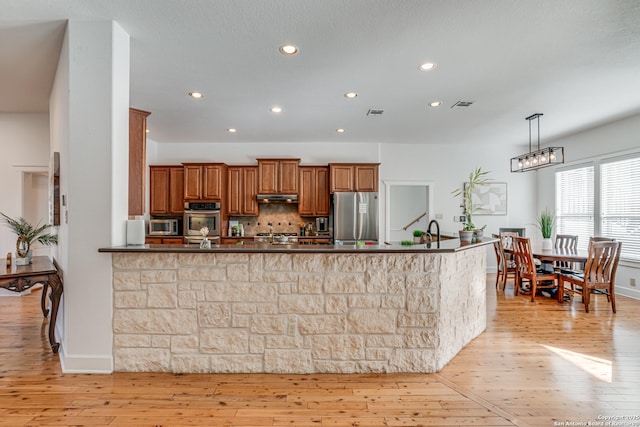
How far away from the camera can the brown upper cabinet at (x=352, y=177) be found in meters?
6.14

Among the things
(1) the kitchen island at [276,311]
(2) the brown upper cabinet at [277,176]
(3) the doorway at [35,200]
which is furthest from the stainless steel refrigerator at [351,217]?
(3) the doorway at [35,200]

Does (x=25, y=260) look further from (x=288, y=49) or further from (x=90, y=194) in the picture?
(x=288, y=49)

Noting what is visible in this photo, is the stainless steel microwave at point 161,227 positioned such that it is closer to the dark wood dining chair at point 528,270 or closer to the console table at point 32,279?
the console table at point 32,279

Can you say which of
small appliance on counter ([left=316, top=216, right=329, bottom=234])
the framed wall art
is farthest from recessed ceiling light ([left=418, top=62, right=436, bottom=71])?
the framed wall art

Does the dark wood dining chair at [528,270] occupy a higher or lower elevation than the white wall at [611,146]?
lower

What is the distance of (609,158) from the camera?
17.4 ft

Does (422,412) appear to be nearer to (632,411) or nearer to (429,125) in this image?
(632,411)

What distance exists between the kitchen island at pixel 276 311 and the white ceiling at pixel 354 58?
1773 millimetres

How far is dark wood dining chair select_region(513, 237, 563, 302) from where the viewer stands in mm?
4660

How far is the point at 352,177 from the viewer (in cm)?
618

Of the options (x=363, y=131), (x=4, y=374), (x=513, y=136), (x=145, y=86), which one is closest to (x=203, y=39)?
(x=145, y=86)

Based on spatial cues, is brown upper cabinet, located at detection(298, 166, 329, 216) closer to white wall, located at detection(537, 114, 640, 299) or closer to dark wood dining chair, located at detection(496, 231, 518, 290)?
dark wood dining chair, located at detection(496, 231, 518, 290)

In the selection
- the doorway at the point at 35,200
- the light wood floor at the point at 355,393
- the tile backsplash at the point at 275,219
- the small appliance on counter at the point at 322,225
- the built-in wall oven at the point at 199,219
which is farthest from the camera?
the tile backsplash at the point at 275,219

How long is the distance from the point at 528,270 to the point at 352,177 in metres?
3.27
